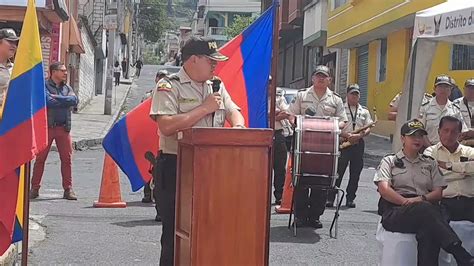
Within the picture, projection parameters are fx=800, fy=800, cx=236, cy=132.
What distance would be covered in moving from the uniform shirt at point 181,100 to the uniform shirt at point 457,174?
6.95 feet

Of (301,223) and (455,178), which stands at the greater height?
(455,178)

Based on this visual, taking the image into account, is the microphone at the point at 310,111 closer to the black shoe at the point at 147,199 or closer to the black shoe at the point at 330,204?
the black shoe at the point at 330,204

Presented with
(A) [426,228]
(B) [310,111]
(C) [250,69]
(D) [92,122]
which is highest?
(C) [250,69]

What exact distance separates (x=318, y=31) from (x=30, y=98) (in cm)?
2771

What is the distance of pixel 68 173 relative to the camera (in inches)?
424

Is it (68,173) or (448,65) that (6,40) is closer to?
(68,173)

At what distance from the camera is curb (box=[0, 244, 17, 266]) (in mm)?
6129

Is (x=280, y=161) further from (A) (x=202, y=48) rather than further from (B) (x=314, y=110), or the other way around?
(A) (x=202, y=48)

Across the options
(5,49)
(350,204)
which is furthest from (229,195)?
(350,204)

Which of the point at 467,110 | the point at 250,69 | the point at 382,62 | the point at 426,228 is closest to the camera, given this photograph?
the point at 426,228

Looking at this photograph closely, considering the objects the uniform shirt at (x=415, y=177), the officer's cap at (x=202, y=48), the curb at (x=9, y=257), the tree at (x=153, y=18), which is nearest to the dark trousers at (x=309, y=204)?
the uniform shirt at (x=415, y=177)

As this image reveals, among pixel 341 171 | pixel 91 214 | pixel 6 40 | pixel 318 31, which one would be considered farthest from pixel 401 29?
pixel 6 40

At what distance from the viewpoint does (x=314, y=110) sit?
923cm

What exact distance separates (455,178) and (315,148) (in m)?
1.93
